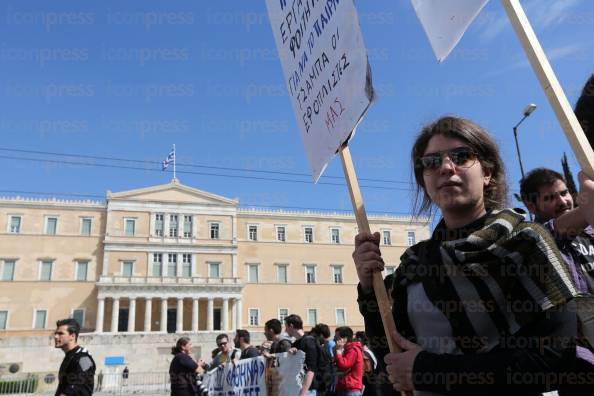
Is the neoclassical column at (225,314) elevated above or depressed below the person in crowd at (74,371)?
above

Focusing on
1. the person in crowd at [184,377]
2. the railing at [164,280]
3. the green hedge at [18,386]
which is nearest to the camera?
the person in crowd at [184,377]

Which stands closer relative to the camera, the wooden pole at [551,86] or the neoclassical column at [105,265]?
the wooden pole at [551,86]

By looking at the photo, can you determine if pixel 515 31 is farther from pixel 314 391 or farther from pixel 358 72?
pixel 314 391

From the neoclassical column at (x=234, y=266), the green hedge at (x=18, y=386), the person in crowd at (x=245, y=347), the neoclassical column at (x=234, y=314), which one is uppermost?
the neoclassical column at (x=234, y=266)

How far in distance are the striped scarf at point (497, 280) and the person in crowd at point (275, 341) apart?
15.6ft

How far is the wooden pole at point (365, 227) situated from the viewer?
1331 millimetres

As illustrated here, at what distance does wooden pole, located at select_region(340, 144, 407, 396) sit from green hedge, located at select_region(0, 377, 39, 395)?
30243mm

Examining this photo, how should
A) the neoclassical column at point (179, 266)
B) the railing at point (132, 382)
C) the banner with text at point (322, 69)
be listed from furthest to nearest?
the neoclassical column at point (179, 266) → the railing at point (132, 382) → the banner with text at point (322, 69)

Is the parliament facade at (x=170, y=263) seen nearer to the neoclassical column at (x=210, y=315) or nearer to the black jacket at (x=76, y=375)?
the neoclassical column at (x=210, y=315)

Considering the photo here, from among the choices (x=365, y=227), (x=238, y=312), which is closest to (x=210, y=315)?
(x=238, y=312)

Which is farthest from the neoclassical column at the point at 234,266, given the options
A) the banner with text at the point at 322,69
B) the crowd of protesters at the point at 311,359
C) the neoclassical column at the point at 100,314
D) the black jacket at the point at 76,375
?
the banner with text at the point at 322,69

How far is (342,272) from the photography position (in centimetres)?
5412

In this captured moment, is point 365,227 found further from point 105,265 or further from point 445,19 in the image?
point 105,265

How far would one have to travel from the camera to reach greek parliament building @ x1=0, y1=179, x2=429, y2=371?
1763 inches
